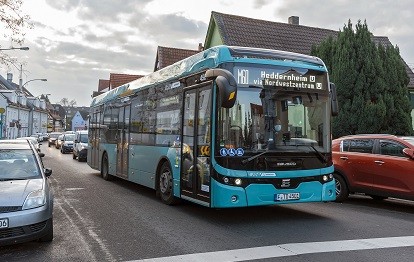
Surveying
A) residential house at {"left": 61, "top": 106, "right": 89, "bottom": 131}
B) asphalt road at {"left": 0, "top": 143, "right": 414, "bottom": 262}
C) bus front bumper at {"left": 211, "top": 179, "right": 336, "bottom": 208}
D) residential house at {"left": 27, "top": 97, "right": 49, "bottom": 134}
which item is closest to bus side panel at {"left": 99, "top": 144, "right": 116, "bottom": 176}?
asphalt road at {"left": 0, "top": 143, "right": 414, "bottom": 262}

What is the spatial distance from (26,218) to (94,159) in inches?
445

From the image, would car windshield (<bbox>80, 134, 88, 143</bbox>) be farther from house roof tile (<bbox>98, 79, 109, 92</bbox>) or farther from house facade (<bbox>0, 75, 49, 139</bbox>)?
house roof tile (<bbox>98, 79, 109, 92</bbox>)

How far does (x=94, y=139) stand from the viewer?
17.0m

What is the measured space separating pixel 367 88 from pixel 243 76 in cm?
1199

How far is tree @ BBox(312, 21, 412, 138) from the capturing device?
17.7 m

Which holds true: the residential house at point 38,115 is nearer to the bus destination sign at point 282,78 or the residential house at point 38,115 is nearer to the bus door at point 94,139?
the bus door at point 94,139

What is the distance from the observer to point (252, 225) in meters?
7.80

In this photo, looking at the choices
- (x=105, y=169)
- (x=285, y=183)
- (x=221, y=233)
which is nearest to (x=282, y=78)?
(x=285, y=183)

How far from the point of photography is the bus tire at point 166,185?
31.1 ft

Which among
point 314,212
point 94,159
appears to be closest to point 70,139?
point 94,159

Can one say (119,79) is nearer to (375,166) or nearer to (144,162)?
(144,162)

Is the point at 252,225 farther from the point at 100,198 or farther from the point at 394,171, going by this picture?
the point at 100,198

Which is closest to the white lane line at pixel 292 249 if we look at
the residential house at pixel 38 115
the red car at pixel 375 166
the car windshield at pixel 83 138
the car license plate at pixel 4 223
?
the car license plate at pixel 4 223

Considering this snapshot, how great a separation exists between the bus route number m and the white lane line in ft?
9.50
